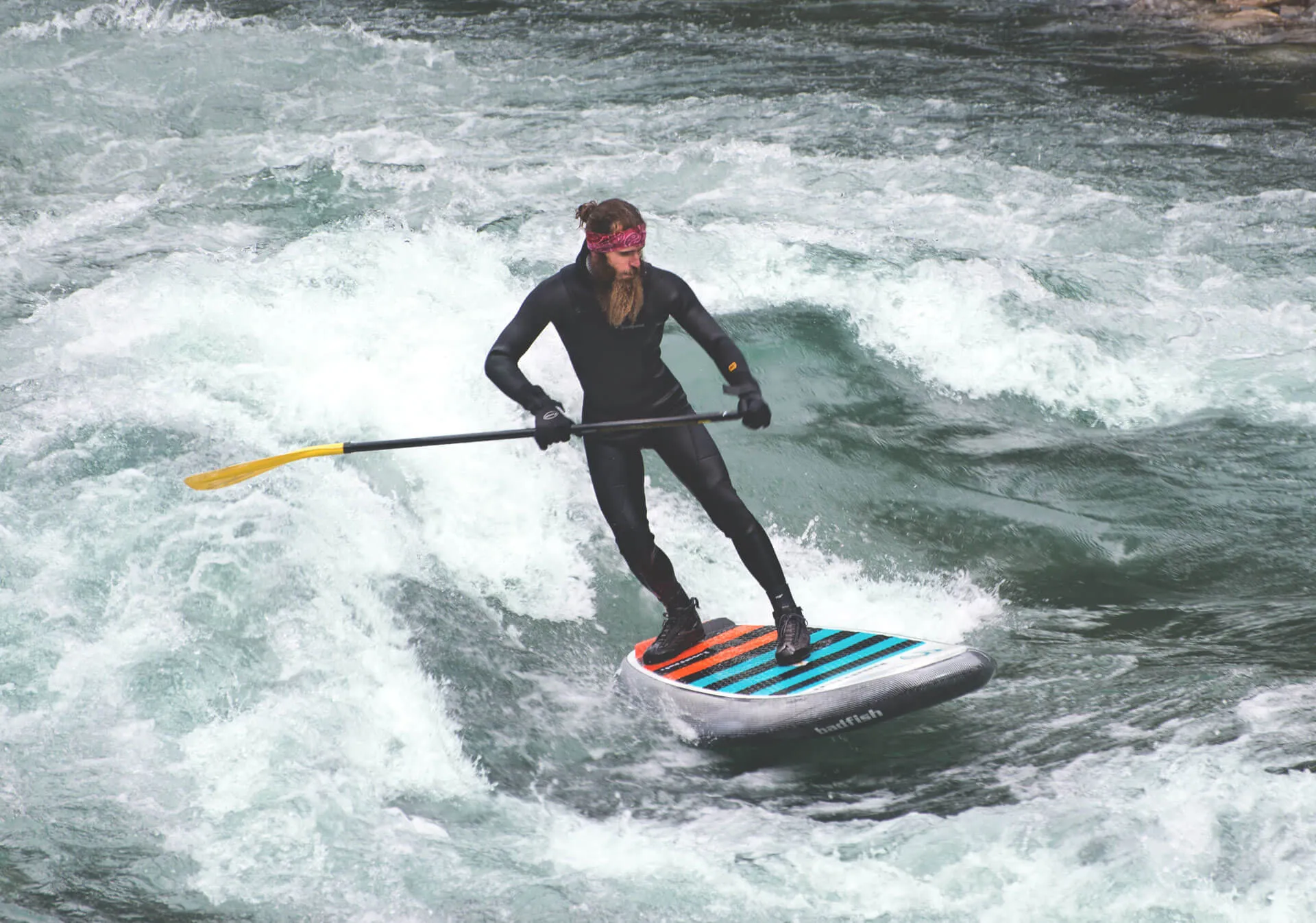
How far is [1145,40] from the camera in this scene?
1298cm

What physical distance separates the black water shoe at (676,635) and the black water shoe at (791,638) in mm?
350

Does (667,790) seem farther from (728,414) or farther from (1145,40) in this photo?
(1145,40)

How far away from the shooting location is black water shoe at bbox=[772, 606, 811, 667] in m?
4.50

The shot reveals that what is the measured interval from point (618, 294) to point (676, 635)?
128 centimetres

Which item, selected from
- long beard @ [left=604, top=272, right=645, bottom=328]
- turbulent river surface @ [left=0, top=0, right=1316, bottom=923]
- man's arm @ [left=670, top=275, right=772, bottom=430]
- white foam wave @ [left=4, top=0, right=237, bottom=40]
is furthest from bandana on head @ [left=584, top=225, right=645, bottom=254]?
white foam wave @ [left=4, top=0, right=237, bottom=40]

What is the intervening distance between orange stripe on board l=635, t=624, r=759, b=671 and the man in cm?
28

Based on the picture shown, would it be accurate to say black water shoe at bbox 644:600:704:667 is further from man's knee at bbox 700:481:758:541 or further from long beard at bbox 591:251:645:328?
long beard at bbox 591:251:645:328

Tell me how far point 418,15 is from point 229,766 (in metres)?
10.9

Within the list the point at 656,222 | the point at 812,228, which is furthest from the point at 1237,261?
the point at 656,222

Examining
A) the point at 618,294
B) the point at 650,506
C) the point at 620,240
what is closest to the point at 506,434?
the point at 618,294

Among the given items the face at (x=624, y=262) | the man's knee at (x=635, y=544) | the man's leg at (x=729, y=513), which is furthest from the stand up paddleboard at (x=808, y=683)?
the face at (x=624, y=262)

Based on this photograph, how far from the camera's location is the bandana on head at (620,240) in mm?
3971

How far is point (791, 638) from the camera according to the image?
4.50 metres

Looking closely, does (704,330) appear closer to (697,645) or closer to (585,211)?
(585,211)
